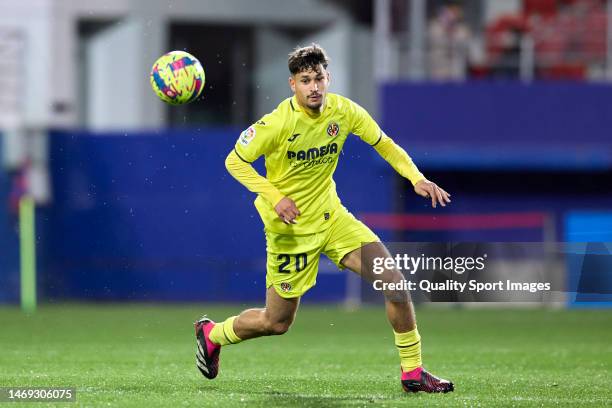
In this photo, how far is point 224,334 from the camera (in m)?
8.65

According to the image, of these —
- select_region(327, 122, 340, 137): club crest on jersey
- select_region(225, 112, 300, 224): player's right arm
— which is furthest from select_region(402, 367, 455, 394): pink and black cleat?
select_region(327, 122, 340, 137): club crest on jersey

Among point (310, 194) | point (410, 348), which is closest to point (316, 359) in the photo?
point (410, 348)

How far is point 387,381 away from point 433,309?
33.0ft

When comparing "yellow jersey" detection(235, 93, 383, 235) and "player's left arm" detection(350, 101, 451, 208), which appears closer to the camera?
"yellow jersey" detection(235, 93, 383, 235)

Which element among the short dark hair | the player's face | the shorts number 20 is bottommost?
the shorts number 20

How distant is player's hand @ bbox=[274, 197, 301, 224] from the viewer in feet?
25.7

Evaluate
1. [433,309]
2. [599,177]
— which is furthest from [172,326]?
[599,177]

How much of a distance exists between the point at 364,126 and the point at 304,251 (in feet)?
3.12

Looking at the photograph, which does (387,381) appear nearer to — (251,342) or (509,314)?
(251,342)

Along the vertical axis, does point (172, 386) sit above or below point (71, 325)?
above

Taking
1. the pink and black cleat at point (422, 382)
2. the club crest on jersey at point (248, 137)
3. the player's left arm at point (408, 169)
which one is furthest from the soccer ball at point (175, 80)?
the pink and black cleat at point (422, 382)

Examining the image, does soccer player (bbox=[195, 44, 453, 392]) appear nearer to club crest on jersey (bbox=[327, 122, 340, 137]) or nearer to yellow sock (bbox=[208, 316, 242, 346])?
club crest on jersey (bbox=[327, 122, 340, 137])

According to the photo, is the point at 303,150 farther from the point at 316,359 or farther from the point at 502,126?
the point at 502,126

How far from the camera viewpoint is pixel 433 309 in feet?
62.6
